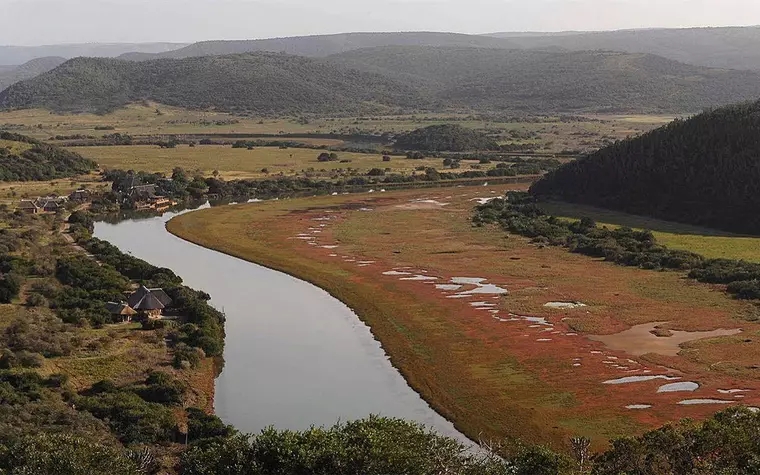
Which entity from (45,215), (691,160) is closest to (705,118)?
(691,160)

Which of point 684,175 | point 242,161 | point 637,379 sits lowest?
point 242,161

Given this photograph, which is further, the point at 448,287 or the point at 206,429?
the point at 448,287

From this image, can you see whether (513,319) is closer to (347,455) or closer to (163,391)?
(163,391)

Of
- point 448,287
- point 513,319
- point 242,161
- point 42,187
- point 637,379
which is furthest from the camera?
point 242,161

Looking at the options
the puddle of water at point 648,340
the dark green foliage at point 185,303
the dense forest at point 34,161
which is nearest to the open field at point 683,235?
the puddle of water at point 648,340

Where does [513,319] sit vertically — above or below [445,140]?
above

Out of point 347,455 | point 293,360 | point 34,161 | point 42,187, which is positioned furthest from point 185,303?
point 34,161

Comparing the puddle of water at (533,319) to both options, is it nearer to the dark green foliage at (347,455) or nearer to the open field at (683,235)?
the open field at (683,235)
